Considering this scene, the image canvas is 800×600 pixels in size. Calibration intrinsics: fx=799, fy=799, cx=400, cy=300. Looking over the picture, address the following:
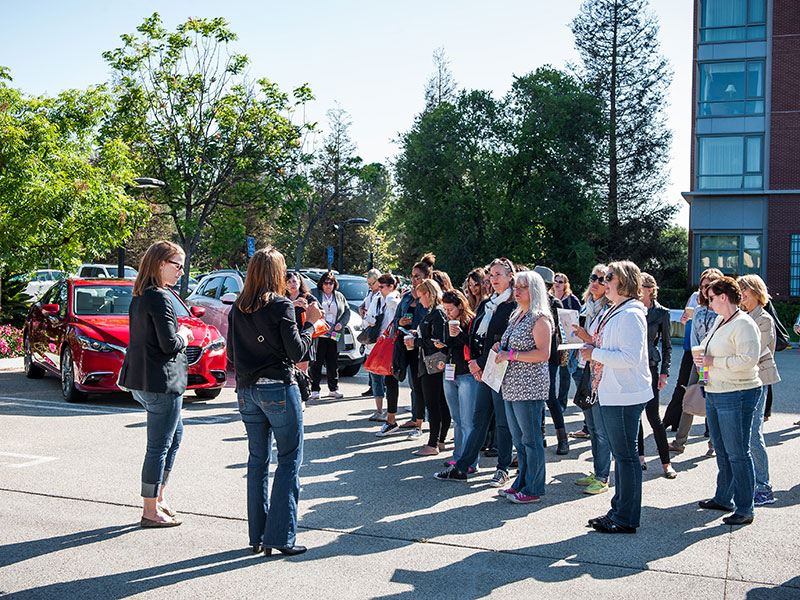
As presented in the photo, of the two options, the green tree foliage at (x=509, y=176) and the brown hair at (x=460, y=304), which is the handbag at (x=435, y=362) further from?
the green tree foliage at (x=509, y=176)

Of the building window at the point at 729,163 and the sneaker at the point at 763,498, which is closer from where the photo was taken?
the sneaker at the point at 763,498

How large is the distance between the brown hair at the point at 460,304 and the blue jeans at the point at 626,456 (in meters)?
2.06

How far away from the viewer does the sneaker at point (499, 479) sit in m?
6.79

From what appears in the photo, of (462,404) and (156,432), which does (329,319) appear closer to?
(462,404)

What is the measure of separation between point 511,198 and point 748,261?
12674 millimetres

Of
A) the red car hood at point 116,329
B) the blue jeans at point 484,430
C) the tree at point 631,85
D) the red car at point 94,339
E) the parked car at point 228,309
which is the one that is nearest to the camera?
the blue jeans at point 484,430

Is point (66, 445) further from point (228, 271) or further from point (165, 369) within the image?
point (228, 271)

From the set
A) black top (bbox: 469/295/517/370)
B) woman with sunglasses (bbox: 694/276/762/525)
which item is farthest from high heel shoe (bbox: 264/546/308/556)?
woman with sunglasses (bbox: 694/276/762/525)

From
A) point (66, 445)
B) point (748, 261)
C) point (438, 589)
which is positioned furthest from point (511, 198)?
point (438, 589)

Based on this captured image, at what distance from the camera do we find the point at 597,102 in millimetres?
41562

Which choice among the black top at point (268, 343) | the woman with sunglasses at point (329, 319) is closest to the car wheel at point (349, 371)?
the woman with sunglasses at point (329, 319)

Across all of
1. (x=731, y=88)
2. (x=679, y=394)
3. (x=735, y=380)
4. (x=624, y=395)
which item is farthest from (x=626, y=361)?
(x=731, y=88)

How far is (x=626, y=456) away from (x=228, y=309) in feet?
34.2

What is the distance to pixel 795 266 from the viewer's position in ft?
107
